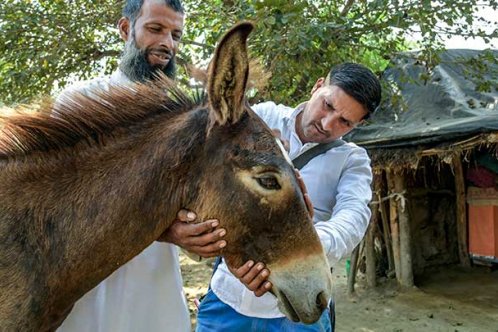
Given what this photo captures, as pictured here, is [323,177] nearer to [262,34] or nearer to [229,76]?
[229,76]

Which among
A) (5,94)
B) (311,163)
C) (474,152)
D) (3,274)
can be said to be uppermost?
(5,94)

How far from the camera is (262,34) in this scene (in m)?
7.60

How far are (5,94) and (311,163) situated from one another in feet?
29.2

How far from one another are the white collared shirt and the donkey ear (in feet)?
3.10

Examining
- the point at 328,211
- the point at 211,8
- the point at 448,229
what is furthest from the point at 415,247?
the point at 328,211

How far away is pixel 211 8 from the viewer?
8.82 metres

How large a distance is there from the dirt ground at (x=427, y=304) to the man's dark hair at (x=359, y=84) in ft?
24.9

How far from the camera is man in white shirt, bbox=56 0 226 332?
2.71 metres

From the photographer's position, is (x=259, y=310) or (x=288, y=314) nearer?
(x=288, y=314)

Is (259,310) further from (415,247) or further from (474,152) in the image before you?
(415,247)

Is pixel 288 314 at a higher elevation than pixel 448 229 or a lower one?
higher

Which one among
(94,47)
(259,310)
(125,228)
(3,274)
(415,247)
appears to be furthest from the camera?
(415,247)

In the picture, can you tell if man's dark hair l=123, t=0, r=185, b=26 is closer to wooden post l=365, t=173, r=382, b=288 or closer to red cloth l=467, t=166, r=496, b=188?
wooden post l=365, t=173, r=382, b=288

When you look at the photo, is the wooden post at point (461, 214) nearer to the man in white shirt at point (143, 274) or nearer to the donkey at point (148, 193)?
the man in white shirt at point (143, 274)
